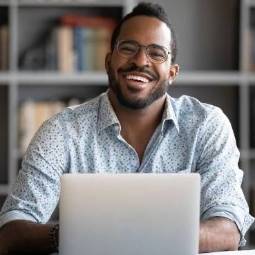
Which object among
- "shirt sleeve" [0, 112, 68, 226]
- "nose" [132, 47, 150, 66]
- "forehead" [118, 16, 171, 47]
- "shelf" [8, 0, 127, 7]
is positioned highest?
"shelf" [8, 0, 127, 7]

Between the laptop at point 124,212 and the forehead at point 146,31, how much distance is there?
0.72 m

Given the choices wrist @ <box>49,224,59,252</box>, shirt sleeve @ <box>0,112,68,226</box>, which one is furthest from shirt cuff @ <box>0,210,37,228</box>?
wrist @ <box>49,224,59,252</box>

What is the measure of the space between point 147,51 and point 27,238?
654 millimetres

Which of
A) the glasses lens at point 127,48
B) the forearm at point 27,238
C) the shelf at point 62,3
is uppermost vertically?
the shelf at point 62,3

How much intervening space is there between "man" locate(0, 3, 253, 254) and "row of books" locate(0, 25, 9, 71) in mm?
1800

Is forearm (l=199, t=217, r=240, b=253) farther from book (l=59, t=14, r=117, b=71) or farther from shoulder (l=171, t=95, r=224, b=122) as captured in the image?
book (l=59, t=14, r=117, b=71)

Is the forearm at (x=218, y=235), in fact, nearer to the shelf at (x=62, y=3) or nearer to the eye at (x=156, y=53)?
the eye at (x=156, y=53)

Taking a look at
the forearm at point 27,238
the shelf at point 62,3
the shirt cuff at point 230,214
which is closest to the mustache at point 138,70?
the shirt cuff at point 230,214

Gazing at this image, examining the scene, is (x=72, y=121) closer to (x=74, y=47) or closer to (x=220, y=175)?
(x=220, y=175)

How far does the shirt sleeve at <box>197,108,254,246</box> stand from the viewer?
A: 1882mm

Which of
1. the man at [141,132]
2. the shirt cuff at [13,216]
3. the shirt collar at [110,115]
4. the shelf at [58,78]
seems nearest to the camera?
the shirt cuff at [13,216]

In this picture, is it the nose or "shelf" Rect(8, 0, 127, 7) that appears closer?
the nose

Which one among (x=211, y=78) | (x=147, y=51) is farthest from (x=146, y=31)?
(x=211, y=78)

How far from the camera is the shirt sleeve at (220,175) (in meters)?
1.88
